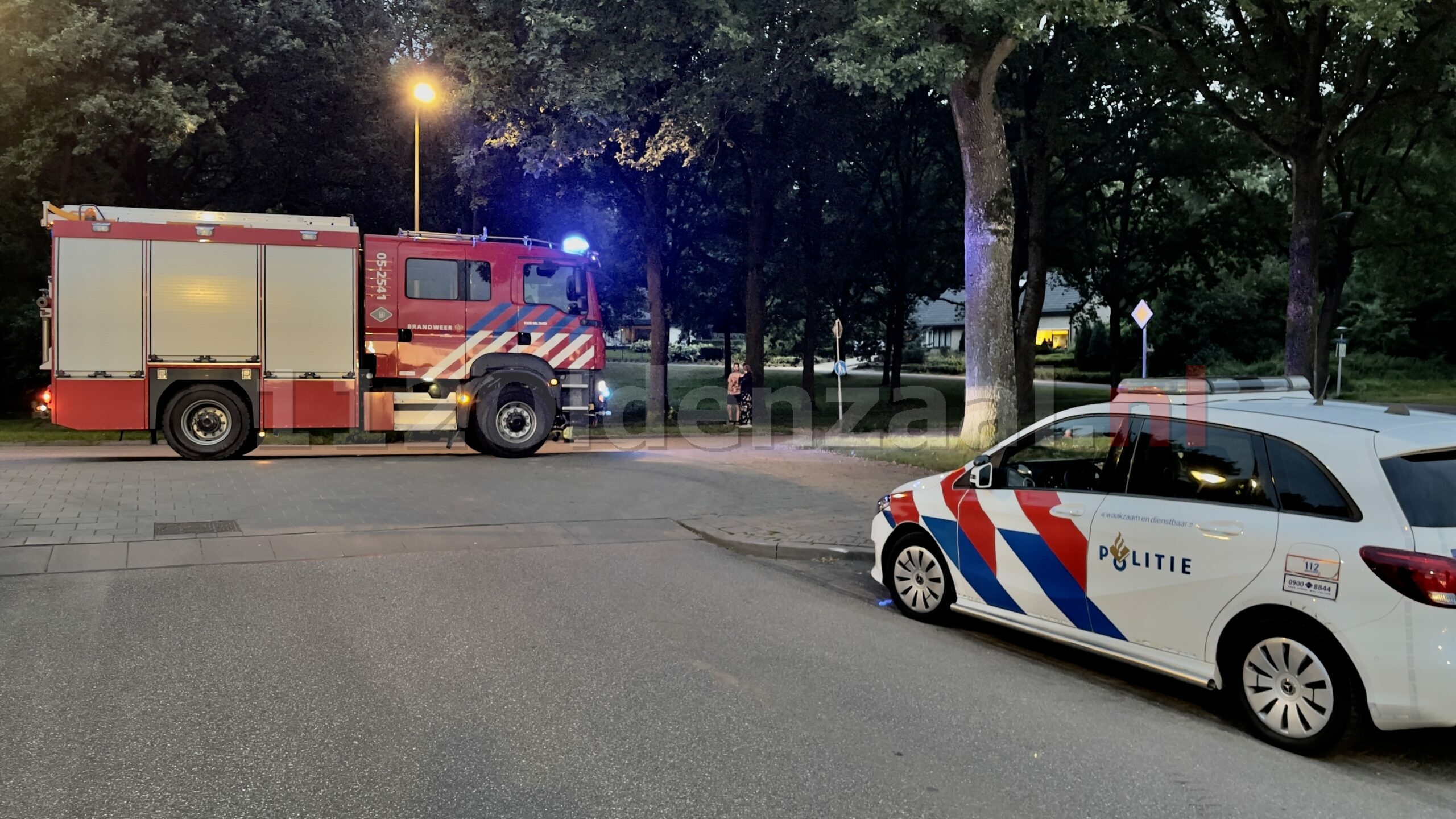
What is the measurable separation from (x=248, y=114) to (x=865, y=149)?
56.6 feet

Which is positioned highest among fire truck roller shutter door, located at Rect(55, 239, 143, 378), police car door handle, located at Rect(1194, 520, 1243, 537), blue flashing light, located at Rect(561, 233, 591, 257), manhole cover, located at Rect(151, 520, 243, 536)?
blue flashing light, located at Rect(561, 233, 591, 257)

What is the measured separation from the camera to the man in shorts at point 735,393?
77.8 feet

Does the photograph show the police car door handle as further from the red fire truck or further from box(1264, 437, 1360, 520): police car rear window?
the red fire truck

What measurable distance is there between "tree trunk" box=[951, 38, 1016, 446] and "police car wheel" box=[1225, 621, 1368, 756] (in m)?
10.8

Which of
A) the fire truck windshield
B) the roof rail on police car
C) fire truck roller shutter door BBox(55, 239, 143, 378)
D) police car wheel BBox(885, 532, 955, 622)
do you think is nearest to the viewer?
the roof rail on police car

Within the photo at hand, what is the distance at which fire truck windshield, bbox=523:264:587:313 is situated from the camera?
645 inches

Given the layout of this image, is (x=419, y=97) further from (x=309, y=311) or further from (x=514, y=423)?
(x=514, y=423)

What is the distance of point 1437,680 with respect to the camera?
13.8 feet

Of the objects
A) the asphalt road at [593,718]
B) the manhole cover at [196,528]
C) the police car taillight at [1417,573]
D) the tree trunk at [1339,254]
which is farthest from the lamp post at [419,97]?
the tree trunk at [1339,254]

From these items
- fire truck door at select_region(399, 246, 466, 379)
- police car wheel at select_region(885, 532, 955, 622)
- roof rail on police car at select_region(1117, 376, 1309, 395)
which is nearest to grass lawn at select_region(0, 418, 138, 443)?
fire truck door at select_region(399, 246, 466, 379)

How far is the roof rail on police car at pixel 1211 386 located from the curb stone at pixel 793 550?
3.29 m

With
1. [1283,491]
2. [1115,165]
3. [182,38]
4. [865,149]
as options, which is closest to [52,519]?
[1283,491]

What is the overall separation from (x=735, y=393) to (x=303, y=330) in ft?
34.7

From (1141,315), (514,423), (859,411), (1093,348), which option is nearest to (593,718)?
(514,423)
